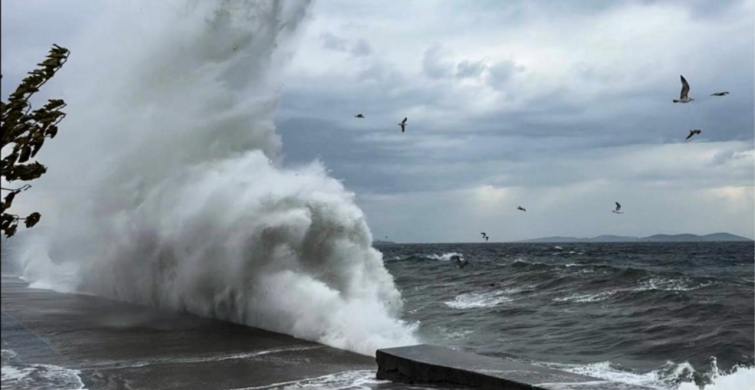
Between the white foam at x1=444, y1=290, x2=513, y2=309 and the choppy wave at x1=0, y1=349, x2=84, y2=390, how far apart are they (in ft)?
39.7

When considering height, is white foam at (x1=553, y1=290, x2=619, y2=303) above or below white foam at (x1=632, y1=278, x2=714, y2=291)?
below

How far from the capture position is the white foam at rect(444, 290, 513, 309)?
1916cm

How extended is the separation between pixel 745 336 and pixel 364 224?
25.6 feet

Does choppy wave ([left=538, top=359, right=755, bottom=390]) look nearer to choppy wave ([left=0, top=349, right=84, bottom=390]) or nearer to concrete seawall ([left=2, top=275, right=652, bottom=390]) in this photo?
concrete seawall ([left=2, top=275, right=652, bottom=390])

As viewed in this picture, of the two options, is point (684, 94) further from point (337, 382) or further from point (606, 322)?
point (337, 382)

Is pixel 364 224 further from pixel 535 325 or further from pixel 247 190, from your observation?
pixel 535 325

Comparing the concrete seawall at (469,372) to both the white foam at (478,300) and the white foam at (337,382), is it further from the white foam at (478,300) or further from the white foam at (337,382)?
the white foam at (478,300)

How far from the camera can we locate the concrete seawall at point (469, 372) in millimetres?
5656

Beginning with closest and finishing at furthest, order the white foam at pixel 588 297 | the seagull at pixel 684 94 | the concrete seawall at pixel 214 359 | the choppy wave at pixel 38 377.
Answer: the concrete seawall at pixel 214 359
the choppy wave at pixel 38 377
the seagull at pixel 684 94
the white foam at pixel 588 297

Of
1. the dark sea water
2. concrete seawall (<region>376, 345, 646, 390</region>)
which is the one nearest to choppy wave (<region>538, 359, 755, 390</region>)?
the dark sea water

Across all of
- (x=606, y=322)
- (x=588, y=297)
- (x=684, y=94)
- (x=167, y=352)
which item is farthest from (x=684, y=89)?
(x=167, y=352)

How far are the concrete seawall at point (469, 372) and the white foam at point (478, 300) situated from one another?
38.7 ft

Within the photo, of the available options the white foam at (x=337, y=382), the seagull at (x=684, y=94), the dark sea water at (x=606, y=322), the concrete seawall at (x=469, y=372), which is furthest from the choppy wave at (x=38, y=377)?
the seagull at (x=684, y=94)

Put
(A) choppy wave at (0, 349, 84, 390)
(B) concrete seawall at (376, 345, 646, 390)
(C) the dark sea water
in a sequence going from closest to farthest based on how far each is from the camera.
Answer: (B) concrete seawall at (376, 345, 646, 390) → (A) choppy wave at (0, 349, 84, 390) → (C) the dark sea water
